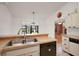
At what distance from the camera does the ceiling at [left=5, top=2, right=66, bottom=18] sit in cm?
157

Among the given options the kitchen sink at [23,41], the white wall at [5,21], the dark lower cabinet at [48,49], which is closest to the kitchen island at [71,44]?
the dark lower cabinet at [48,49]

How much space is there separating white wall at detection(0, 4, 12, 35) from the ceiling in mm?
69

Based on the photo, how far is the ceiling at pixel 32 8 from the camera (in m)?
1.57

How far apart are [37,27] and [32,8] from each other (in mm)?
289

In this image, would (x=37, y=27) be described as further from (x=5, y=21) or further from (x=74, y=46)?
(x=74, y=46)

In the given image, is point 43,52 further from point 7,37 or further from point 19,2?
point 19,2

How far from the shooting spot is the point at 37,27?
5.23 feet

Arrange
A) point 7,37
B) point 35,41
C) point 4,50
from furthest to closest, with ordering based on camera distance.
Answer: point 35,41 < point 7,37 < point 4,50

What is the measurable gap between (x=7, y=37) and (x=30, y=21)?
0.40 metres

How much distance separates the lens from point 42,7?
1616 millimetres

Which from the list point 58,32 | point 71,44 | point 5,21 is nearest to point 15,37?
point 5,21

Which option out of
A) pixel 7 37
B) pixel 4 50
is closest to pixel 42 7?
pixel 7 37

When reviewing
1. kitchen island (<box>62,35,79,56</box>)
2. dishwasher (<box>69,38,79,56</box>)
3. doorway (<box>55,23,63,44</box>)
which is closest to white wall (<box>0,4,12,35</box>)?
doorway (<box>55,23,63,44</box>)

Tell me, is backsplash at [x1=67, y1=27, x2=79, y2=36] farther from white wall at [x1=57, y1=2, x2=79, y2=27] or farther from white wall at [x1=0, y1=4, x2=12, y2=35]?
white wall at [x1=0, y1=4, x2=12, y2=35]
